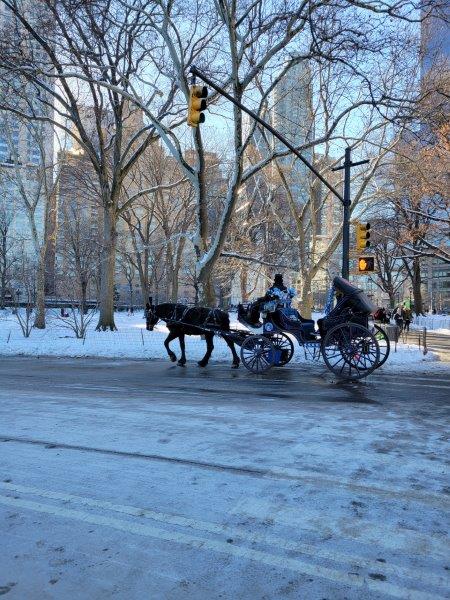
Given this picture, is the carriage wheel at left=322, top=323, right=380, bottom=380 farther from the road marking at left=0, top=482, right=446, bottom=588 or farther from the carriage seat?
the road marking at left=0, top=482, right=446, bottom=588

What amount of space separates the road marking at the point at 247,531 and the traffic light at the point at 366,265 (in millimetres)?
12636

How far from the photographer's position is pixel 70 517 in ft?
11.4

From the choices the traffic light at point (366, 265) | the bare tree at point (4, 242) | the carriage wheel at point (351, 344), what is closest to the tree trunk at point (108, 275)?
the traffic light at point (366, 265)

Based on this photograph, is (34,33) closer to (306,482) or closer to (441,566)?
(306,482)

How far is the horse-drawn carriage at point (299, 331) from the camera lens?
1012cm

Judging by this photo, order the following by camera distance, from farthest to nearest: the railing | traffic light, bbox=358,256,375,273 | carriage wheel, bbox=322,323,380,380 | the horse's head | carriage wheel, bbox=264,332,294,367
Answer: the railing → traffic light, bbox=358,256,375,273 → the horse's head → carriage wheel, bbox=264,332,294,367 → carriage wheel, bbox=322,323,380,380

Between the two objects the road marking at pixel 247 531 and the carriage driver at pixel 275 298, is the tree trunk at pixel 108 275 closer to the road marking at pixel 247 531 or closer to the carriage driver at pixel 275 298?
the carriage driver at pixel 275 298

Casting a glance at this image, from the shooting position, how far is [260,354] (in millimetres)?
12047

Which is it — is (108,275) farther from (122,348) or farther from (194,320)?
(194,320)

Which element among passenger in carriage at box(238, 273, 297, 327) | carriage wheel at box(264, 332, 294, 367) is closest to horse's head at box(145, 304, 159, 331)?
passenger in carriage at box(238, 273, 297, 327)

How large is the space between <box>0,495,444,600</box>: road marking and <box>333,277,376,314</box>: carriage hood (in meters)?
7.64

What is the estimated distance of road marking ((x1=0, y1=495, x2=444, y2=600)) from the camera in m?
2.64

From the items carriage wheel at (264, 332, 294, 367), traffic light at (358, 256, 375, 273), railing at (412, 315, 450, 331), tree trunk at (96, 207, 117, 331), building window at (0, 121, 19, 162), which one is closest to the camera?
carriage wheel at (264, 332, 294, 367)

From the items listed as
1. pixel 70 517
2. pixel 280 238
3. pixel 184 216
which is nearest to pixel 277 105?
pixel 184 216
